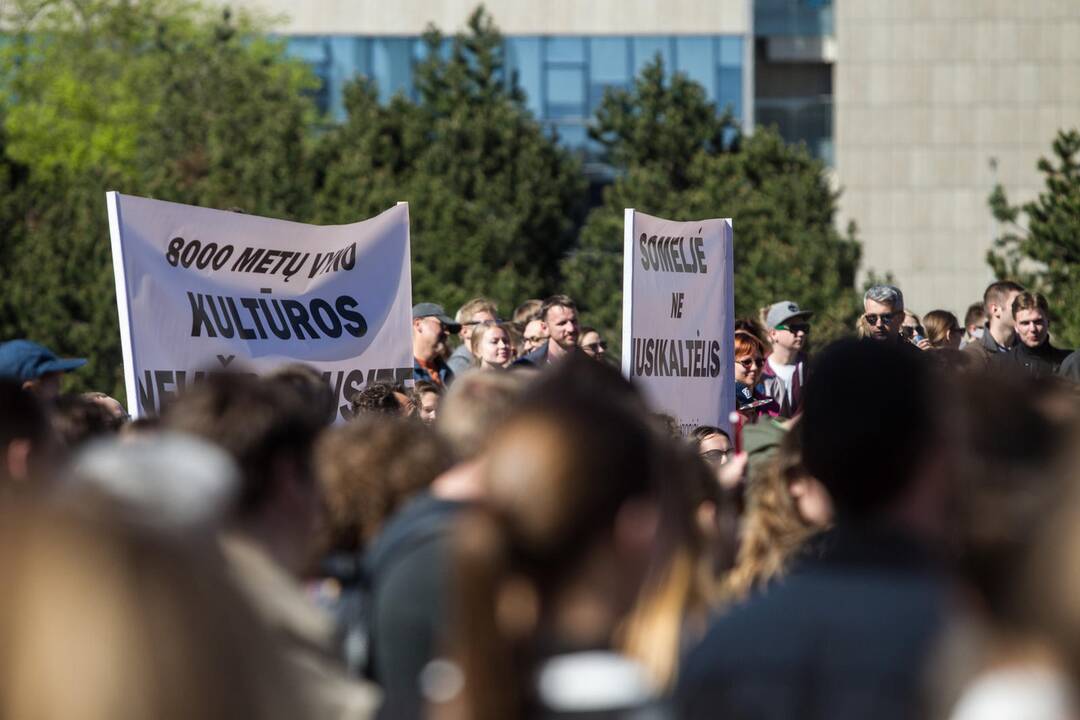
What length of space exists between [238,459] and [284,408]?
0.15 metres

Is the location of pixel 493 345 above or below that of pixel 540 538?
below

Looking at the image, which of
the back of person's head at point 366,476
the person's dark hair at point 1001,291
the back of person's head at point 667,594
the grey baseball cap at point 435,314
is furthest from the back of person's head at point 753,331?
the back of person's head at point 667,594

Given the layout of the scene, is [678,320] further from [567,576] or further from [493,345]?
[567,576]

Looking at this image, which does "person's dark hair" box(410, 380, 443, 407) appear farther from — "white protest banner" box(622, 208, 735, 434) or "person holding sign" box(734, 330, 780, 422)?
"person holding sign" box(734, 330, 780, 422)

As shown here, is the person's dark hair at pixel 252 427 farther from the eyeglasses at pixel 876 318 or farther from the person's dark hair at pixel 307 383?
the eyeglasses at pixel 876 318

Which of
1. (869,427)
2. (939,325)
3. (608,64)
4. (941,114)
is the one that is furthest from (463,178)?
(869,427)

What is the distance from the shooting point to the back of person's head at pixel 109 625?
1.76 m

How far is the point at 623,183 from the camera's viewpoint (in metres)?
36.4

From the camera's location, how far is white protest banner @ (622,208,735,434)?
29.7ft

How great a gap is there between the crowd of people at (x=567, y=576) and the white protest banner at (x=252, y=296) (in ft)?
12.8

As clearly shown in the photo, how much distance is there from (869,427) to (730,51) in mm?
53524

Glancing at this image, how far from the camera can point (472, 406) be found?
415 centimetres

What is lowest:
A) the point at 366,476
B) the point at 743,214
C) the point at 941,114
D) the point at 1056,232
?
the point at 743,214

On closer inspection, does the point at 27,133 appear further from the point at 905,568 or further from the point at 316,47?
the point at 905,568
